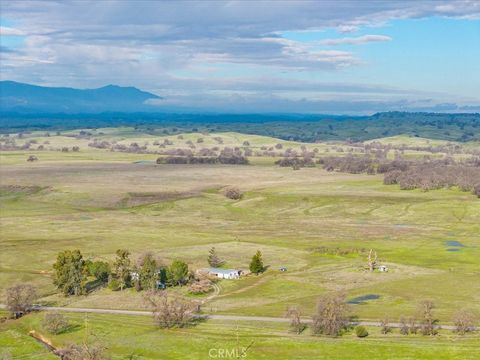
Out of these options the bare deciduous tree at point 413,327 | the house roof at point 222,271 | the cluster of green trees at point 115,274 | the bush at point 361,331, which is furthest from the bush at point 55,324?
the bare deciduous tree at point 413,327

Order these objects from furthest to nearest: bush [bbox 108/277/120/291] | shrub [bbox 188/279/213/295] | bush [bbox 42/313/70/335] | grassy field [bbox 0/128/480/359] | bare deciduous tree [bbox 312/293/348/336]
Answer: bush [bbox 108/277/120/291] → shrub [bbox 188/279/213/295] → bush [bbox 42/313/70/335] → bare deciduous tree [bbox 312/293/348/336] → grassy field [bbox 0/128/480/359]

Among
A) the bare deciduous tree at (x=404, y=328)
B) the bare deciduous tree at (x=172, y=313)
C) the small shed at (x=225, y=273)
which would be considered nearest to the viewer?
the bare deciduous tree at (x=404, y=328)

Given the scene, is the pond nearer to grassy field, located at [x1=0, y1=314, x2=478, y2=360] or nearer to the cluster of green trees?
grassy field, located at [x1=0, y1=314, x2=478, y2=360]

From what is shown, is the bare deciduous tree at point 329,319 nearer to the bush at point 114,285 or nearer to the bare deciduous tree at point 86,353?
the bare deciduous tree at point 86,353

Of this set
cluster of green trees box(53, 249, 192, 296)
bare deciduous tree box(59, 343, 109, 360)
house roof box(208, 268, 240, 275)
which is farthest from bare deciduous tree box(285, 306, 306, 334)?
house roof box(208, 268, 240, 275)

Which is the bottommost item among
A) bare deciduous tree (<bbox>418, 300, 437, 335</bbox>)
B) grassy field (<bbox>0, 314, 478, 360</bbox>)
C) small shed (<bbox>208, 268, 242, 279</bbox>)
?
grassy field (<bbox>0, 314, 478, 360</bbox>)

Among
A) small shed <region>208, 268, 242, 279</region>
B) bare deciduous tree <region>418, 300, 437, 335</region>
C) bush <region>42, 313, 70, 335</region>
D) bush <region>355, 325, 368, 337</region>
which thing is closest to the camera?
bush <region>355, 325, 368, 337</region>
